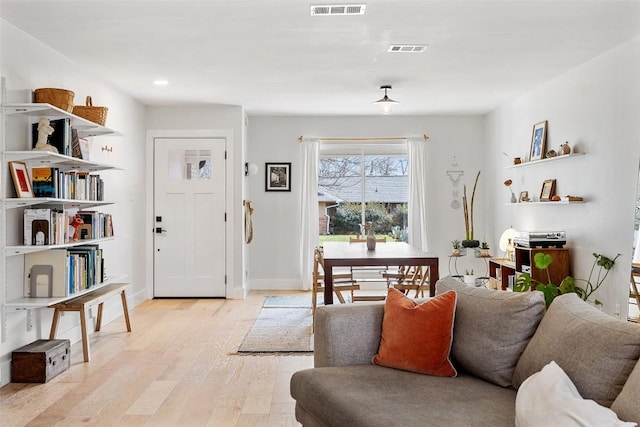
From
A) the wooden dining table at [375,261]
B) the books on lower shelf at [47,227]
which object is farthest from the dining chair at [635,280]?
the books on lower shelf at [47,227]

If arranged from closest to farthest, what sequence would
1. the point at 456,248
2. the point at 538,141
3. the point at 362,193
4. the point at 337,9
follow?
the point at 337,9
the point at 538,141
the point at 456,248
the point at 362,193

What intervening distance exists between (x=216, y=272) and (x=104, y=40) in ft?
11.2

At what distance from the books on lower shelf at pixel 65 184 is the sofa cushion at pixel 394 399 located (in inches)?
96.8

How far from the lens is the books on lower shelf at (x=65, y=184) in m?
3.77

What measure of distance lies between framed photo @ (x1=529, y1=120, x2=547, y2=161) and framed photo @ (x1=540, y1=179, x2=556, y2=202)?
0.90 ft

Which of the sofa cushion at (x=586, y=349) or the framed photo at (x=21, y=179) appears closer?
the sofa cushion at (x=586, y=349)

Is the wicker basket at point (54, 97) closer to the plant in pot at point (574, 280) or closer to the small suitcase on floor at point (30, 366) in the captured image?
the small suitcase on floor at point (30, 366)

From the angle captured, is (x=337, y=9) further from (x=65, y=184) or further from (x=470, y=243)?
(x=470, y=243)

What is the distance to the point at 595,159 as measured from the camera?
452cm

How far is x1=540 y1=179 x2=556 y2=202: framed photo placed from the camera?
522 centimetres

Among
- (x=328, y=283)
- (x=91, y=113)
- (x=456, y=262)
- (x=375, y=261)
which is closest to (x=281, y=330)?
(x=328, y=283)

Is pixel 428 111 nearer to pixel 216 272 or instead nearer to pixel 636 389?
pixel 216 272

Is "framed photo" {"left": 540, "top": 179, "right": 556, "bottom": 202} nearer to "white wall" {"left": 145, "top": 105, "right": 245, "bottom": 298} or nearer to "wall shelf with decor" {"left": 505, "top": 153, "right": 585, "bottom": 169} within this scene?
"wall shelf with decor" {"left": 505, "top": 153, "right": 585, "bottom": 169}

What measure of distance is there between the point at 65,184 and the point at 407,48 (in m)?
2.81
